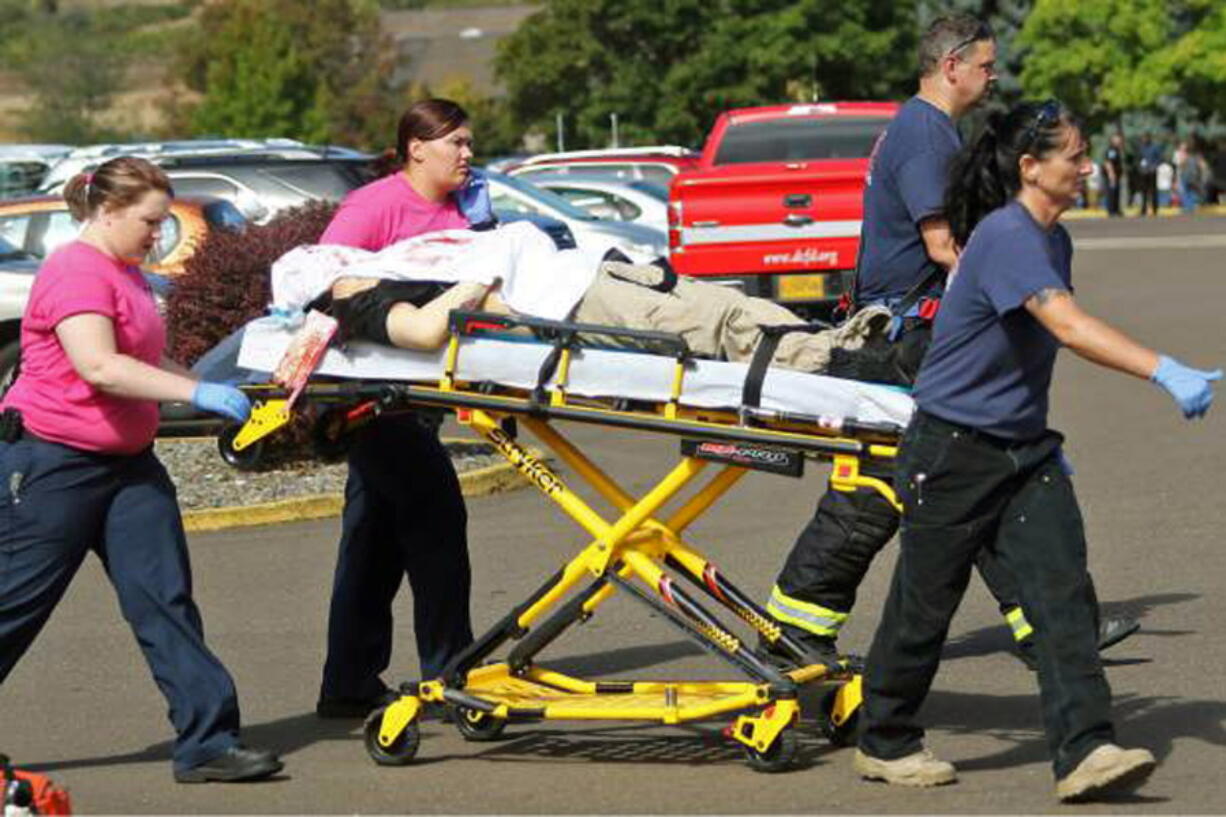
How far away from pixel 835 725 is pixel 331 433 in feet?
5.85

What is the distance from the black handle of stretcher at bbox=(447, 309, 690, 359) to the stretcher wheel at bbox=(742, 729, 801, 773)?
115 centimetres

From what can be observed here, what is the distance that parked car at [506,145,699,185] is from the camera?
3344cm

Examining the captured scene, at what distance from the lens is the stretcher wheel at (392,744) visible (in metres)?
7.78

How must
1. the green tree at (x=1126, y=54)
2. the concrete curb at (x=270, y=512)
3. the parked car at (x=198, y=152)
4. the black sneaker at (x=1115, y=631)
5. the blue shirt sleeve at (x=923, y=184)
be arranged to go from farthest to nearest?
the green tree at (x=1126, y=54) < the parked car at (x=198, y=152) < the concrete curb at (x=270, y=512) < the black sneaker at (x=1115, y=631) < the blue shirt sleeve at (x=923, y=184)

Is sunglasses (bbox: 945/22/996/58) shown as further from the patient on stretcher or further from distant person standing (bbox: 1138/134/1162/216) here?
distant person standing (bbox: 1138/134/1162/216)

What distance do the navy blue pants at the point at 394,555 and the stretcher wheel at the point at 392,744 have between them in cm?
67

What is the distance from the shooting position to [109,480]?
7.65m

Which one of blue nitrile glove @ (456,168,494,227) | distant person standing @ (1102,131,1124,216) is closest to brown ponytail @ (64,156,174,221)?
blue nitrile glove @ (456,168,494,227)

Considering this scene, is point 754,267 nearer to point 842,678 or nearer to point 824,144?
point 824,144

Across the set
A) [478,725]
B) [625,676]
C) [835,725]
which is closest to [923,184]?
[835,725]

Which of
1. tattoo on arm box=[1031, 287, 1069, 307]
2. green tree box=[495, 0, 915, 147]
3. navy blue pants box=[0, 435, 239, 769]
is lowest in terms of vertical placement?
green tree box=[495, 0, 915, 147]

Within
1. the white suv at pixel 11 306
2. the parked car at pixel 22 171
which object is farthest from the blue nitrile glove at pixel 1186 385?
the parked car at pixel 22 171

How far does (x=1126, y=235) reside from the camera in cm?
4244

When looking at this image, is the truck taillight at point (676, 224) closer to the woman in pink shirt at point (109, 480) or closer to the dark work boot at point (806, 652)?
the dark work boot at point (806, 652)
